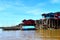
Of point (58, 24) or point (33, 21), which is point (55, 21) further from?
point (33, 21)

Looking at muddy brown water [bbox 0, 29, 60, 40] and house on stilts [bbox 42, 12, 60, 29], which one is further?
house on stilts [bbox 42, 12, 60, 29]

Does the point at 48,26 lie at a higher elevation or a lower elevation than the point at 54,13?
lower

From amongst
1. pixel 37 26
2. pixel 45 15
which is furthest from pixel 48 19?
pixel 37 26

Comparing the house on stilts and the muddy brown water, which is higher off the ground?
the house on stilts

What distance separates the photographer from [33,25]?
3127 inches

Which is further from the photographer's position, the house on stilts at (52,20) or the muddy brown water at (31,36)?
the house on stilts at (52,20)

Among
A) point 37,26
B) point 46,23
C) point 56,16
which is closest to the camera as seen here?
point 56,16

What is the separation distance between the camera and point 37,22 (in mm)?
79250

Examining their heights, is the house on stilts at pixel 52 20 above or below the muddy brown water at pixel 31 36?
above

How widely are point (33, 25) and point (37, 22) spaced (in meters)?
2.01

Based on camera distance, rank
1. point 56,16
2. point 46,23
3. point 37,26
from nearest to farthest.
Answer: point 56,16 → point 46,23 → point 37,26

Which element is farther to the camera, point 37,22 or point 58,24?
point 37,22

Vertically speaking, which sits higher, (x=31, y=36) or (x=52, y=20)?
(x=52, y=20)

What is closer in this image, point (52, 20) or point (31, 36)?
point (31, 36)
